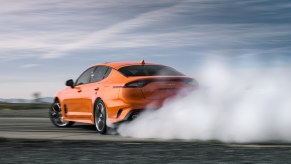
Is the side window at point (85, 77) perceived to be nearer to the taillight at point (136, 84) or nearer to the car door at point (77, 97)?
the car door at point (77, 97)

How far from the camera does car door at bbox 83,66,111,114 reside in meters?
12.7

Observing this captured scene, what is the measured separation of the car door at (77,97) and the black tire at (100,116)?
94 centimetres

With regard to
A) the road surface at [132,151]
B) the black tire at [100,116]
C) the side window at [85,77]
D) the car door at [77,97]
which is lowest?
the road surface at [132,151]

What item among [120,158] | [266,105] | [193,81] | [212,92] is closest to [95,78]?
[193,81]

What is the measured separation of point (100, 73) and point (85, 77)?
914 millimetres

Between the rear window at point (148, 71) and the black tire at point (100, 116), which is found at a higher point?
the rear window at point (148, 71)

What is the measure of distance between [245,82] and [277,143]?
1.38 m

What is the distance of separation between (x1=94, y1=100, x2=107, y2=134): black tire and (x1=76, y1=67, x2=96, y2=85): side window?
1.17m

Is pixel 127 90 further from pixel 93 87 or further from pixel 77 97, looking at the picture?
pixel 77 97

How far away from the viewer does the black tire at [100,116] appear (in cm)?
1225

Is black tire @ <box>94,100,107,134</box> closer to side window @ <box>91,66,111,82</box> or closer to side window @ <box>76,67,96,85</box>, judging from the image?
side window @ <box>91,66,111,82</box>

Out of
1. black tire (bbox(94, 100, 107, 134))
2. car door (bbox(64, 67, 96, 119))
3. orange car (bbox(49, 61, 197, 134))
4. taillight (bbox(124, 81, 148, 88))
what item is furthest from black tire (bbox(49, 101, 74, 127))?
taillight (bbox(124, 81, 148, 88))

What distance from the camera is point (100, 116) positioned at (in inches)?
492

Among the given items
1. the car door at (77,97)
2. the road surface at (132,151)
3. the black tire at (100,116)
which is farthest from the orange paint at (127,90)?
the road surface at (132,151)
